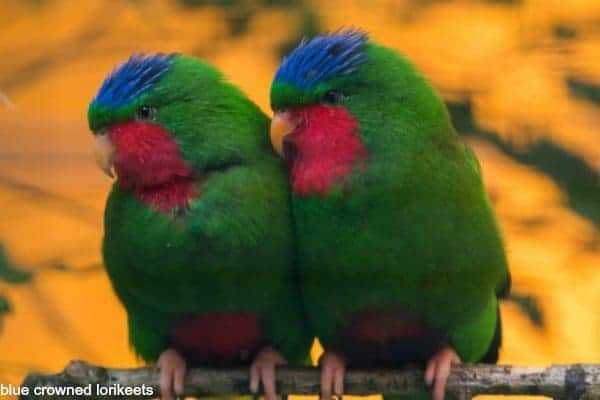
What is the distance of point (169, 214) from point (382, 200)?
0.26m

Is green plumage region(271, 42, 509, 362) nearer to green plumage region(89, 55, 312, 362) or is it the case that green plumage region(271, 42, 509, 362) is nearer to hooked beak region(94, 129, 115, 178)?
green plumage region(89, 55, 312, 362)

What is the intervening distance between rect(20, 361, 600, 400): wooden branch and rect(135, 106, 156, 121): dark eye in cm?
31

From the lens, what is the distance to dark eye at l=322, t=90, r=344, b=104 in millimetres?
1513

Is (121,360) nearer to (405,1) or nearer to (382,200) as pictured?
(382,200)

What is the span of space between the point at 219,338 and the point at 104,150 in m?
0.28

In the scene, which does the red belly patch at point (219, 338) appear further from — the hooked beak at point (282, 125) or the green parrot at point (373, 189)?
the hooked beak at point (282, 125)

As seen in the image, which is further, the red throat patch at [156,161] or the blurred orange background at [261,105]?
the blurred orange background at [261,105]

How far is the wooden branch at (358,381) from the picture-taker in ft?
4.94

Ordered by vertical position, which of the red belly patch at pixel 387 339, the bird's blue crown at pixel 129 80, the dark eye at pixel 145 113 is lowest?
the red belly patch at pixel 387 339

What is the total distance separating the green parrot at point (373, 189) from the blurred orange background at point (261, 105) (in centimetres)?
13

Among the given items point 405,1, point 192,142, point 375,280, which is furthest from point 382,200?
point 405,1

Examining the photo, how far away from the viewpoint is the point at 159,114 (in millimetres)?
1524

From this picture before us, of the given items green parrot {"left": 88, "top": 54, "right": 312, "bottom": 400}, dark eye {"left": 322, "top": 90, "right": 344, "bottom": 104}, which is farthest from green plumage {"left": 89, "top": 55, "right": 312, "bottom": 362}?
dark eye {"left": 322, "top": 90, "right": 344, "bottom": 104}

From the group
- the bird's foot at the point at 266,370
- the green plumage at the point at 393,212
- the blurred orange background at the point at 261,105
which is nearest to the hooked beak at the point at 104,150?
the blurred orange background at the point at 261,105
